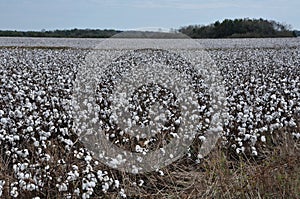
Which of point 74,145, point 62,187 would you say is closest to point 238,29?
point 74,145

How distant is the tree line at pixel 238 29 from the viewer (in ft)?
175

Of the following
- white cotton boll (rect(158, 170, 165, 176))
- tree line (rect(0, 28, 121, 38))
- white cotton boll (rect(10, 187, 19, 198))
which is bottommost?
white cotton boll (rect(158, 170, 165, 176))

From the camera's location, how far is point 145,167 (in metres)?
4.85

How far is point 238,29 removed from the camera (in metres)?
54.1

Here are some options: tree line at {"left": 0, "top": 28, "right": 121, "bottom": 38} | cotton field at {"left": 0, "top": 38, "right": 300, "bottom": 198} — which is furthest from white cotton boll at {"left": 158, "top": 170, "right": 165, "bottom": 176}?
tree line at {"left": 0, "top": 28, "right": 121, "bottom": 38}

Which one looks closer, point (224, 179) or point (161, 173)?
point (224, 179)

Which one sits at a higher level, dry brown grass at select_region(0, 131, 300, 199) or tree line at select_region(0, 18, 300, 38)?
tree line at select_region(0, 18, 300, 38)

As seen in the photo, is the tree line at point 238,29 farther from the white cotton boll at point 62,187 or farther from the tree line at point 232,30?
the white cotton boll at point 62,187

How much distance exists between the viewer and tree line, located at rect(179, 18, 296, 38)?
53.3 meters

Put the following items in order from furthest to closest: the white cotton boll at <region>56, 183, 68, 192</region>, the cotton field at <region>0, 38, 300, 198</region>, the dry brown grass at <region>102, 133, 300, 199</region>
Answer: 1. the cotton field at <region>0, 38, 300, 198</region>
2. the white cotton boll at <region>56, 183, 68, 192</region>
3. the dry brown grass at <region>102, 133, 300, 199</region>

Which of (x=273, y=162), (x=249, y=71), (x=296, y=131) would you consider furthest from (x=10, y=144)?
(x=249, y=71)

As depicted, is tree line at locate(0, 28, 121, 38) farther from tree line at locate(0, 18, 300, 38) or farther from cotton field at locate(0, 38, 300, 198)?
cotton field at locate(0, 38, 300, 198)

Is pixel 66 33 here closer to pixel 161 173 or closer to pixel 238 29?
pixel 238 29

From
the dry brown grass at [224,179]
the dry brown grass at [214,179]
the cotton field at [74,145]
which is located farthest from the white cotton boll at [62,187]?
the dry brown grass at [224,179]
